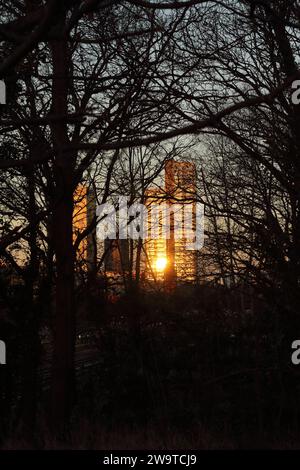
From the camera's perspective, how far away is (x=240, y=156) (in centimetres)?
1243

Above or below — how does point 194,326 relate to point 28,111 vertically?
below

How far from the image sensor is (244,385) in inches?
433

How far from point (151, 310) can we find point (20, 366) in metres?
3.68

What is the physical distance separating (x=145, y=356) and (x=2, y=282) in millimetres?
3144

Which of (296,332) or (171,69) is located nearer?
(296,332)

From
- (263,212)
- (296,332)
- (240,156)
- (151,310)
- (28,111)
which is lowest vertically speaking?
(296,332)
